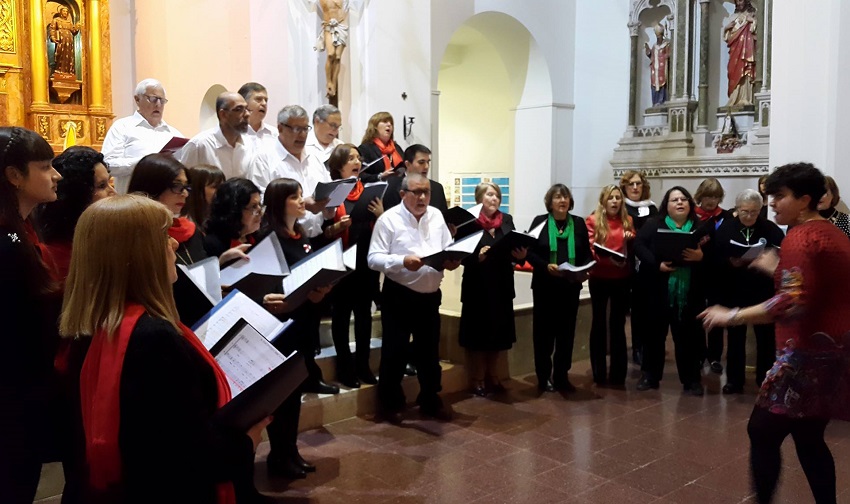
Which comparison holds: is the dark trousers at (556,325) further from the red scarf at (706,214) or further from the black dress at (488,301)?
the red scarf at (706,214)

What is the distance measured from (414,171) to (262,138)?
101cm

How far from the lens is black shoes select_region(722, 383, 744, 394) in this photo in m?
5.39

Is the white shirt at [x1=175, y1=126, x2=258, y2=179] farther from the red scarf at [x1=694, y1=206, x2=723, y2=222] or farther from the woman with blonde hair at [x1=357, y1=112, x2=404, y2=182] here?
the red scarf at [x1=694, y1=206, x2=723, y2=222]

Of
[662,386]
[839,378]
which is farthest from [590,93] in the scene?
[839,378]

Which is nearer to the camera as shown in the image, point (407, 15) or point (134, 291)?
point (134, 291)

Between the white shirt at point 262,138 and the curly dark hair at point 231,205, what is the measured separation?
1134mm

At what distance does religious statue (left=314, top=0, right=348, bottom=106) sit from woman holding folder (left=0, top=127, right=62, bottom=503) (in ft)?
20.7

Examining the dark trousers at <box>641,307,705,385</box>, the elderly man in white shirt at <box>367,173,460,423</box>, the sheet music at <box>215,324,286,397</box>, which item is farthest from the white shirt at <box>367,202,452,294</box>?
the sheet music at <box>215,324,286,397</box>

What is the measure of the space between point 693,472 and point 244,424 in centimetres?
289

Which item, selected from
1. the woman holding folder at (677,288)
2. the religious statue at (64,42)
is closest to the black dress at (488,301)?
the woman holding folder at (677,288)

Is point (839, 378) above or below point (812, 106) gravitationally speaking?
below

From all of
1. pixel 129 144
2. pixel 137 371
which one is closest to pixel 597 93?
pixel 129 144

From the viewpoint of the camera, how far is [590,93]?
10.9 m

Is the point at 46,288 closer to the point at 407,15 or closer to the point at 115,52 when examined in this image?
the point at 407,15
